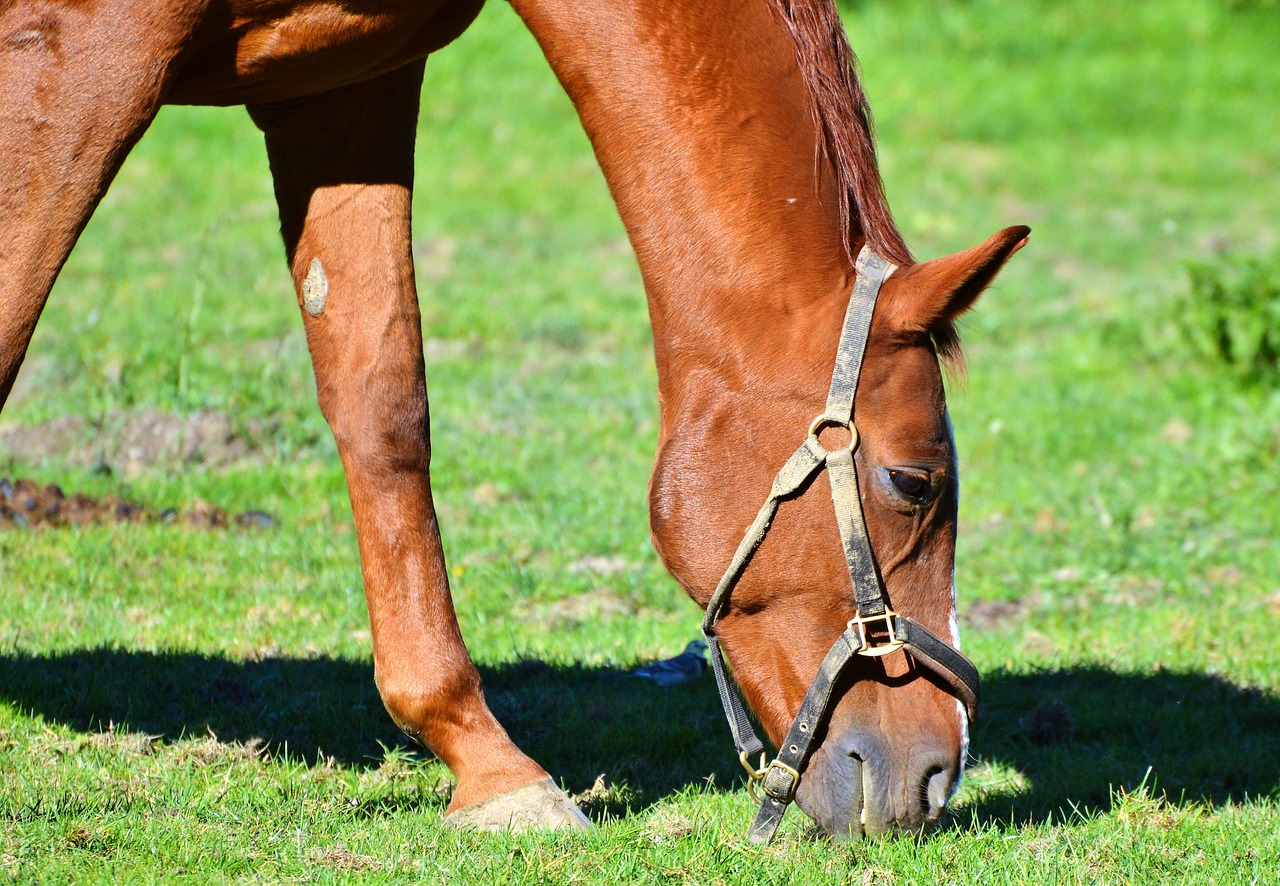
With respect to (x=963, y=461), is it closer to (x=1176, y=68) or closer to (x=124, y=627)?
(x=124, y=627)

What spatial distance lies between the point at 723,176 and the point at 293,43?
0.90 metres

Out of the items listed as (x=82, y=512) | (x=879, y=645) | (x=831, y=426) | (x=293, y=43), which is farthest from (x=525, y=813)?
(x=82, y=512)

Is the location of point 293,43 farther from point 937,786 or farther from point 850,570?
point 937,786

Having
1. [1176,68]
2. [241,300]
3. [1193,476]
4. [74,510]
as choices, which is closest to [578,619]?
[74,510]

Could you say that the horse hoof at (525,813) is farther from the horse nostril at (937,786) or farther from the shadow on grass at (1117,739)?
the shadow on grass at (1117,739)

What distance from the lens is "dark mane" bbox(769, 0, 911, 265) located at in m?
2.67

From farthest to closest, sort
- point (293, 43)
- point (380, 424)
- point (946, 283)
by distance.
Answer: point (380, 424)
point (293, 43)
point (946, 283)

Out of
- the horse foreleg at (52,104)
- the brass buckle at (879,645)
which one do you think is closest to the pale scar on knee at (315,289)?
the horse foreleg at (52,104)

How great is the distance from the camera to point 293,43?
9.02 feet

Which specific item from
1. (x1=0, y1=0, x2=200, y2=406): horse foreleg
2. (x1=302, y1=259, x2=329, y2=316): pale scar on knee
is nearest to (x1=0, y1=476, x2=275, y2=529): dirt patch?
(x1=302, y1=259, x2=329, y2=316): pale scar on knee

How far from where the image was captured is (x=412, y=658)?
10.3 ft

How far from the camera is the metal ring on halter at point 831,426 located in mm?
2619

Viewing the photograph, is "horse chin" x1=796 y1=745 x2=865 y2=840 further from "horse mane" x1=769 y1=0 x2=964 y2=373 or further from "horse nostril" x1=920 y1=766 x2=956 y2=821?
"horse mane" x1=769 y1=0 x2=964 y2=373

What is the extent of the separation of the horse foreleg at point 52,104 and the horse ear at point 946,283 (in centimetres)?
146
